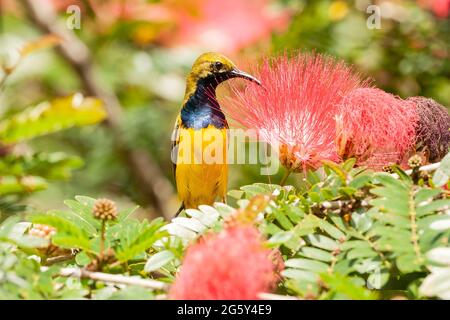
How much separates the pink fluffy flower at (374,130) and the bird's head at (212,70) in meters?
1.25

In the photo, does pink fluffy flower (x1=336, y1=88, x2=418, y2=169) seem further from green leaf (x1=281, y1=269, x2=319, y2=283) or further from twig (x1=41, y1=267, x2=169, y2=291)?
twig (x1=41, y1=267, x2=169, y2=291)

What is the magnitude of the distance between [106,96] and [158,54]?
0.50 metres

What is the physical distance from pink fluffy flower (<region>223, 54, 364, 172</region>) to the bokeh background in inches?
62.8

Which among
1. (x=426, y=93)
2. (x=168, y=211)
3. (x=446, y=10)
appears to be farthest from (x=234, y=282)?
(x=168, y=211)

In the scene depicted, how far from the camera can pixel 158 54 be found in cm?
467

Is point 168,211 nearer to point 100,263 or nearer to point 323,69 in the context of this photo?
point 323,69

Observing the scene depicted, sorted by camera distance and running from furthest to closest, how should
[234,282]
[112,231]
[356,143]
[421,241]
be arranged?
[356,143]
[112,231]
[421,241]
[234,282]

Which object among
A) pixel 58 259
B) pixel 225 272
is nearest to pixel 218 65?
pixel 58 259

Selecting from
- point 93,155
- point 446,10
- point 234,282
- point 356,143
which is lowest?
point 234,282

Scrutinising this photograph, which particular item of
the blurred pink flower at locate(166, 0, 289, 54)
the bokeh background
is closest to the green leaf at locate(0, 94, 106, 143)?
the bokeh background

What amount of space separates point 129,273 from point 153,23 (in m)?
2.93

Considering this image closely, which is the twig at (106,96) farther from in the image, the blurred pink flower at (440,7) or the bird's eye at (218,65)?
the blurred pink flower at (440,7)

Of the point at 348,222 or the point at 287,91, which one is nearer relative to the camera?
the point at 348,222

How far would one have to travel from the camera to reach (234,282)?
4.58ft
